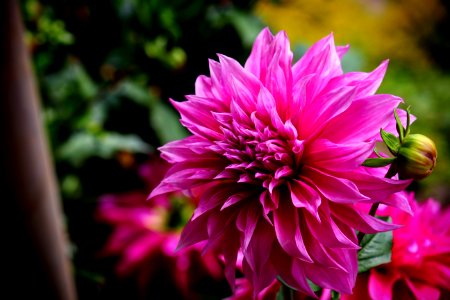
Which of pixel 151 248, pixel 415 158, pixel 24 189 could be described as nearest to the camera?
pixel 415 158

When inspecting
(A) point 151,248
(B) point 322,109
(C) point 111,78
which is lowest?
(A) point 151,248

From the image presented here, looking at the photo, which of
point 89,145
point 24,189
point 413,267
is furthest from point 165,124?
point 413,267

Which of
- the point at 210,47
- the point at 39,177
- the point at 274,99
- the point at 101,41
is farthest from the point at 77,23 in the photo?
the point at 274,99

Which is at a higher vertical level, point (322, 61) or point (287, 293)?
point (322, 61)

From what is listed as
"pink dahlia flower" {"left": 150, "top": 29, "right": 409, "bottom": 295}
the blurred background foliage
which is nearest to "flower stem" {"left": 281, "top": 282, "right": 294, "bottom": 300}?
"pink dahlia flower" {"left": 150, "top": 29, "right": 409, "bottom": 295}

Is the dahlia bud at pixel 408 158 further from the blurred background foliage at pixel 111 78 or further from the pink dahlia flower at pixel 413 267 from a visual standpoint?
the blurred background foliage at pixel 111 78

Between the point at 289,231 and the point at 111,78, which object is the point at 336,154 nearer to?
the point at 289,231

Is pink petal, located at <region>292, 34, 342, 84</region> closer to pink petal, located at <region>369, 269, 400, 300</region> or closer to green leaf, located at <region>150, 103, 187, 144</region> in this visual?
pink petal, located at <region>369, 269, 400, 300</region>

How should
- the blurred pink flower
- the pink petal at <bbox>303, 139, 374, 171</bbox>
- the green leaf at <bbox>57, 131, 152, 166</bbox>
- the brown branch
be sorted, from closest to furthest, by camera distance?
the pink petal at <bbox>303, 139, 374, 171</bbox> → the brown branch → the blurred pink flower → the green leaf at <bbox>57, 131, 152, 166</bbox>

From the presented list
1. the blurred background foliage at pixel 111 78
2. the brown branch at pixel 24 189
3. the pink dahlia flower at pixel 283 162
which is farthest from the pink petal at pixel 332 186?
the blurred background foliage at pixel 111 78
